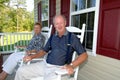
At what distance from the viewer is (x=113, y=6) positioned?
6.15 feet

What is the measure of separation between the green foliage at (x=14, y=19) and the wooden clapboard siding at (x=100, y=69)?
14.0m

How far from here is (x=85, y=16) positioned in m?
2.71

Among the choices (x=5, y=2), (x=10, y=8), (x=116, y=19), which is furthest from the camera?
(x=10, y=8)

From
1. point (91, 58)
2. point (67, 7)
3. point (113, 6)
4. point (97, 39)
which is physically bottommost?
point (91, 58)

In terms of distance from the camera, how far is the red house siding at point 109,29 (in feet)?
5.98

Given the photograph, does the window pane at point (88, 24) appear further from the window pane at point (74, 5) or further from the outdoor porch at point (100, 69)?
the outdoor porch at point (100, 69)

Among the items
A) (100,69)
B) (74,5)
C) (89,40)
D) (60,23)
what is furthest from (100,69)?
(74,5)

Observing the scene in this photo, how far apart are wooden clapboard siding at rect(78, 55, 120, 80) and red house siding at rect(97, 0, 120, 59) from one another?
106 mm

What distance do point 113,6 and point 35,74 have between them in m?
1.46

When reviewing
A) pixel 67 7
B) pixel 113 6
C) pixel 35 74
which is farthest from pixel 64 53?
pixel 67 7

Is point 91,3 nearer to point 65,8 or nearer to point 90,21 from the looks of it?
point 90,21

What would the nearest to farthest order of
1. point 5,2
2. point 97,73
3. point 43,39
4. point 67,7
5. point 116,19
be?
1. point 116,19
2. point 97,73
3. point 43,39
4. point 67,7
5. point 5,2

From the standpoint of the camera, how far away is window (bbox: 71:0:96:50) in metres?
2.49

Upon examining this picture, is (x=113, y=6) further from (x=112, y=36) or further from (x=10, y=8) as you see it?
(x=10, y=8)
